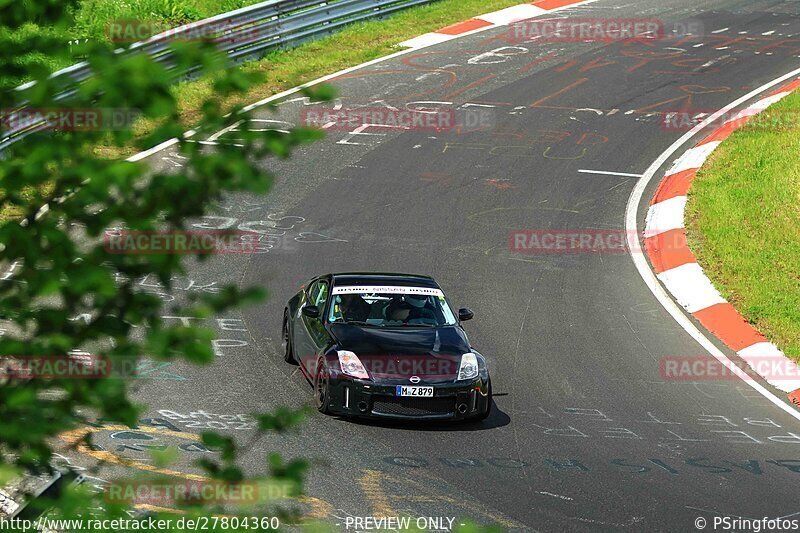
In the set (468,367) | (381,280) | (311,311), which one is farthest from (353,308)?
(468,367)

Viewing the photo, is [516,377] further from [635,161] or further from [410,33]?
[410,33]

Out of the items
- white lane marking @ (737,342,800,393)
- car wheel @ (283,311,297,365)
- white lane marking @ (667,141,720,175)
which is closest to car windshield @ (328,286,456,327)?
car wheel @ (283,311,297,365)

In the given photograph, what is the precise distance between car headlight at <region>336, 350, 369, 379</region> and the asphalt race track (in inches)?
19.8

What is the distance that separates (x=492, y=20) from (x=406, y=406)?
2032cm

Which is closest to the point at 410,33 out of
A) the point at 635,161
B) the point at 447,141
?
the point at 447,141

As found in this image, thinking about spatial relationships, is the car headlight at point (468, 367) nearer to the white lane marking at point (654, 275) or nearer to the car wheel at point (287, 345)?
the car wheel at point (287, 345)

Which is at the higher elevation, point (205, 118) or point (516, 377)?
point (205, 118)

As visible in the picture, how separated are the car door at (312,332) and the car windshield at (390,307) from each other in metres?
0.17

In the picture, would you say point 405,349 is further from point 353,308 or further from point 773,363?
point 773,363

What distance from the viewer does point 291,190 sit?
62.6 feet

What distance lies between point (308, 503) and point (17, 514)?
533 cm

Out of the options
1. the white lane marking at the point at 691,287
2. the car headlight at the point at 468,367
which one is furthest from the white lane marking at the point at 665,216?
the car headlight at the point at 468,367

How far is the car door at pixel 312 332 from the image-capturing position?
11641 millimetres

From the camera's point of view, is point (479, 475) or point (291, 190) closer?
point (479, 475)
